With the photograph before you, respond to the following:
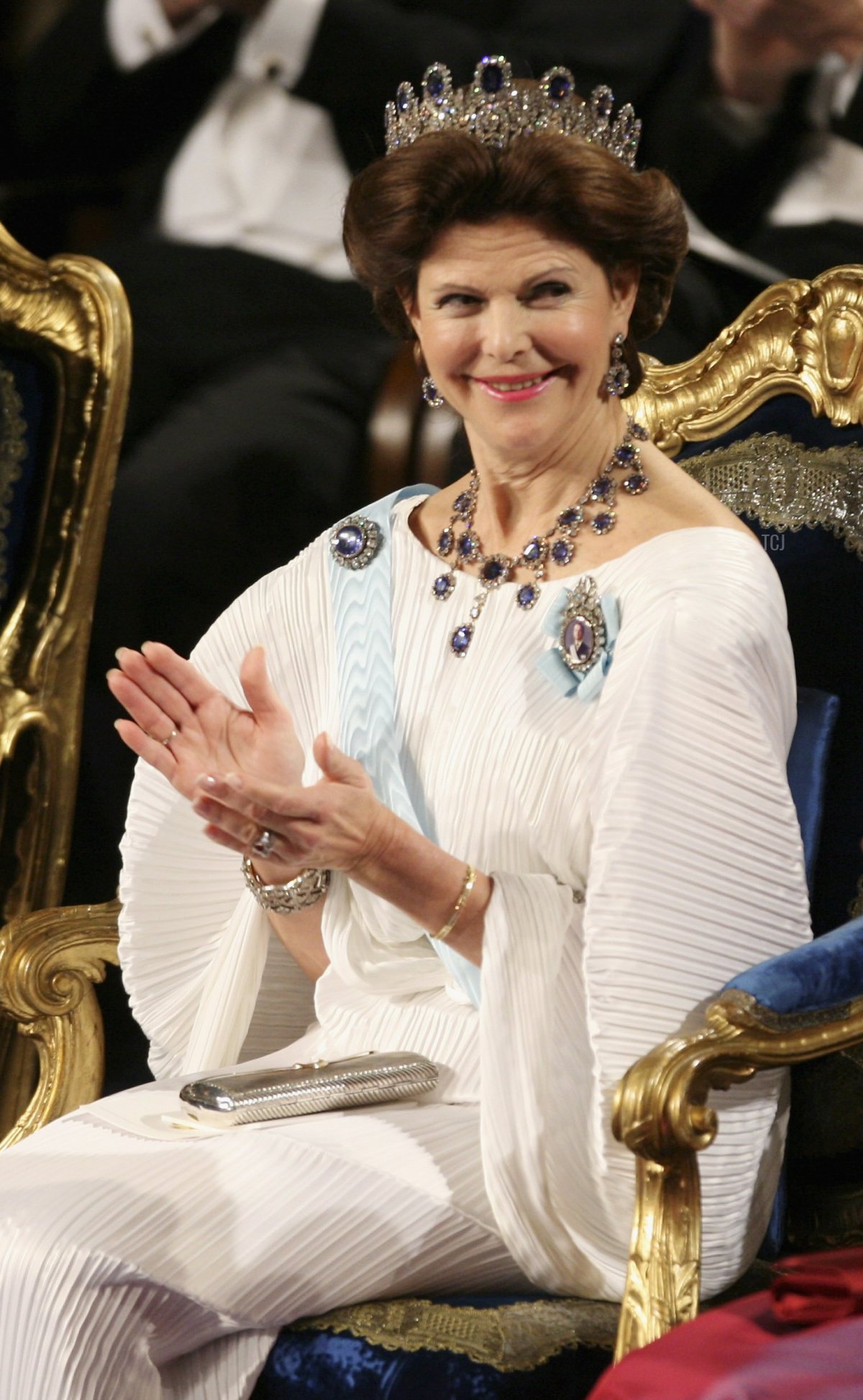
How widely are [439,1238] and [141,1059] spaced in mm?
1396

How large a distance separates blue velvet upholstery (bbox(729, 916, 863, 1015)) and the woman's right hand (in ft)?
1.60

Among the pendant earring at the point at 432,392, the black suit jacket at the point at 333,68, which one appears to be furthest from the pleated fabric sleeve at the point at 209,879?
the black suit jacket at the point at 333,68

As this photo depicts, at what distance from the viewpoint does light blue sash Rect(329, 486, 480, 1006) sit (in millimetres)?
1895

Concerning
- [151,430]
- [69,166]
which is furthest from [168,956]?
[69,166]

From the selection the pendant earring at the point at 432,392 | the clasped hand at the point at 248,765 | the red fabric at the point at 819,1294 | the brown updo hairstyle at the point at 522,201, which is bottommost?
the red fabric at the point at 819,1294

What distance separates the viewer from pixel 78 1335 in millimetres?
1505

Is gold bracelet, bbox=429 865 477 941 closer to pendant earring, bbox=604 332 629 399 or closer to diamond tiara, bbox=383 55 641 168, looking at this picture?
pendant earring, bbox=604 332 629 399

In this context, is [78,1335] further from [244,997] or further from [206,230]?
[206,230]

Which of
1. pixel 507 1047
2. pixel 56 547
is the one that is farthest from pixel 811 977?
pixel 56 547

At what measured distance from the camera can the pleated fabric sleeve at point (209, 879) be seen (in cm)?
211

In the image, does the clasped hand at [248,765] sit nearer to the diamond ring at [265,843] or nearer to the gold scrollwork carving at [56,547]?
the diamond ring at [265,843]

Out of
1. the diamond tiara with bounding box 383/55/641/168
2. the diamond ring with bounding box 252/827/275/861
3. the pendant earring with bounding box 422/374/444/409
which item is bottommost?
the diamond ring with bounding box 252/827/275/861

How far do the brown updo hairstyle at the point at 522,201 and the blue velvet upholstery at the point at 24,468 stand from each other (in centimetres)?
102

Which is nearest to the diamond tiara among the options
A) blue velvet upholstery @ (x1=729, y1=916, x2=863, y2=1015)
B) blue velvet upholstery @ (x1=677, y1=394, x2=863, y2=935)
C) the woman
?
the woman
